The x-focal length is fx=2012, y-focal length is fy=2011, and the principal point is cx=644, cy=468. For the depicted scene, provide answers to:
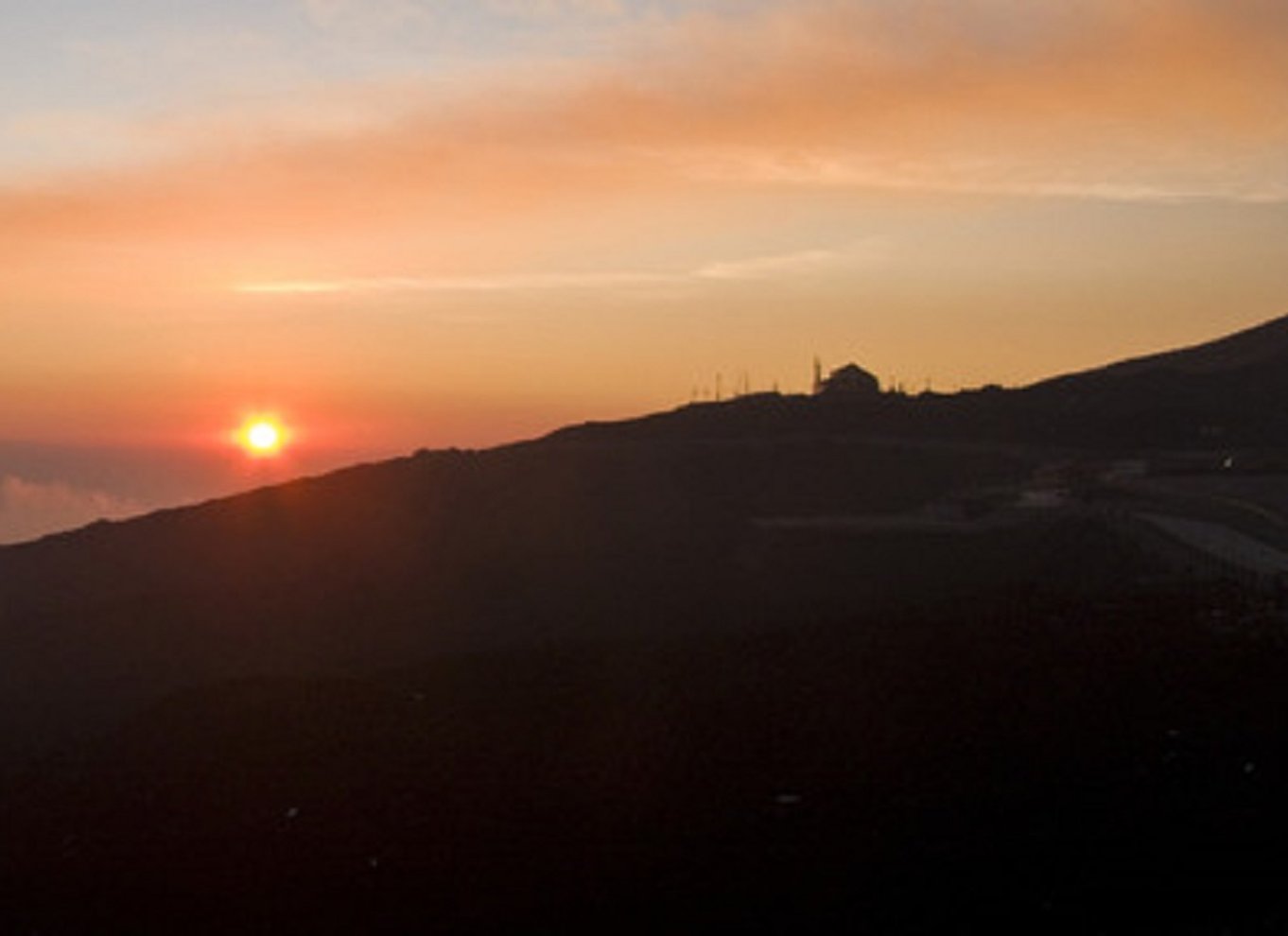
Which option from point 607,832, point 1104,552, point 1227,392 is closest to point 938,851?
point 607,832

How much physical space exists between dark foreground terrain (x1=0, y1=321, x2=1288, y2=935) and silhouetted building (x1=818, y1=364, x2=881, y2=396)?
24853mm

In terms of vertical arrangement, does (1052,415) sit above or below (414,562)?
above

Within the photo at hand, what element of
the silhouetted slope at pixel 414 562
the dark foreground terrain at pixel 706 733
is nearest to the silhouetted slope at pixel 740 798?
the dark foreground terrain at pixel 706 733

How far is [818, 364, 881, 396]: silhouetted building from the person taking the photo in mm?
83812

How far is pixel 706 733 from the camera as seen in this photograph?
26641 millimetres

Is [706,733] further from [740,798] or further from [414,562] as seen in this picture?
[414,562]

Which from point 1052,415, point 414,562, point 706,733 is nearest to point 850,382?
point 1052,415

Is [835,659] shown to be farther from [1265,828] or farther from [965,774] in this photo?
[1265,828]

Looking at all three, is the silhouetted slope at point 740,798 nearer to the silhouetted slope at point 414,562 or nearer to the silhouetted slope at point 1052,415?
the silhouetted slope at point 414,562

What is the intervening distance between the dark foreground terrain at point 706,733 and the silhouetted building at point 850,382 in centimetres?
2485

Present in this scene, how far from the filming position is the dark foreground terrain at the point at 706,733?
21.1 m

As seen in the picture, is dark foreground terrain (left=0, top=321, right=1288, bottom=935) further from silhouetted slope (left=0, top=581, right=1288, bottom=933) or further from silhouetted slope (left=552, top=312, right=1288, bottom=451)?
silhouetted slope (left=552, top=312, right=1288, bottom=451)

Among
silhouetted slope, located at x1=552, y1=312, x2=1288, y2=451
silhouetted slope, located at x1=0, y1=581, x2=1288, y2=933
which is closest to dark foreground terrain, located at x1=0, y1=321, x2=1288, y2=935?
silhouetted slope, located at x1=0, y1=581, x2=1288, y2=933

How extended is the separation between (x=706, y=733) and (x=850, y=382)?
5888 cm
